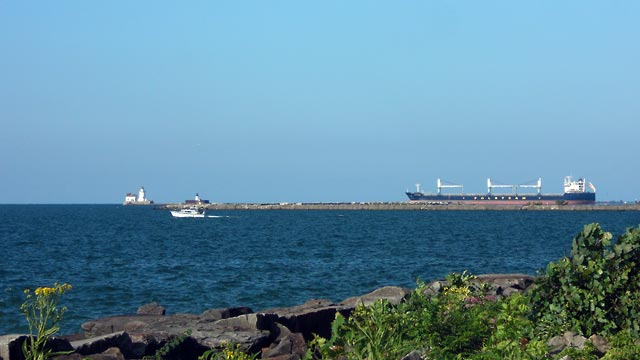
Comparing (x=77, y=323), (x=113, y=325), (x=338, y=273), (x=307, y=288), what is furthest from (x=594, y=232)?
(x=338, y=273)

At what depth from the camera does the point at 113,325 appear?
15.1 metres

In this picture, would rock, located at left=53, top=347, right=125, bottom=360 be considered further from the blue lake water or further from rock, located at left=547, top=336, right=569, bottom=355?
the blue lake water

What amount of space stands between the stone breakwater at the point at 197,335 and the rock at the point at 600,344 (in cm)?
346

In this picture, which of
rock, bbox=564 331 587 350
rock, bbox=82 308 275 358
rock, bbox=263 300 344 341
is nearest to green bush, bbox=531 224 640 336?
rock, bbox=564 331 587 350

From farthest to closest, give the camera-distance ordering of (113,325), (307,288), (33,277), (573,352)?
(33,277) < (307,288) < (113,325) < (573,352)

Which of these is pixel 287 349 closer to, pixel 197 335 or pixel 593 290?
pixel 197 335

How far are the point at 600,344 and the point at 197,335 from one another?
583 centimetres

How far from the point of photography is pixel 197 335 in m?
13.1

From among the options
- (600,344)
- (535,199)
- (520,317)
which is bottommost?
(600,344)

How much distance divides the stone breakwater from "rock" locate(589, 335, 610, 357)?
11.4 ft

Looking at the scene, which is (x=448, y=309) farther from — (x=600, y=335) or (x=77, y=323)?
(x=77, y=323)

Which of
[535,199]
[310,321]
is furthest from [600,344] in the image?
[535,199]

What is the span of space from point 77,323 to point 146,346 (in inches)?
412

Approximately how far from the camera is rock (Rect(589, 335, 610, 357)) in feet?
33.7
